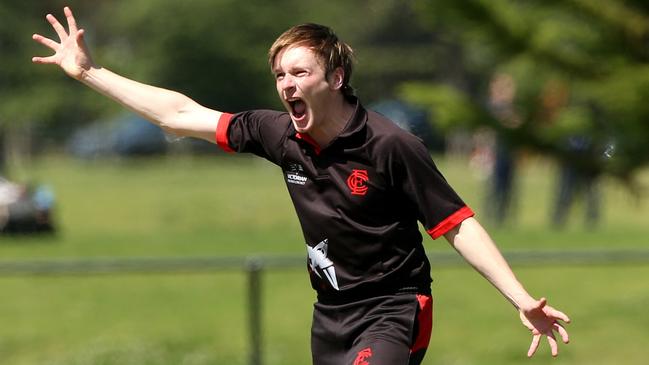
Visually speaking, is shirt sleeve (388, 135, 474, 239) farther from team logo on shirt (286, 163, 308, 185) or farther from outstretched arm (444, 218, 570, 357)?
team logo on shirt (286, 163, 308, 185)

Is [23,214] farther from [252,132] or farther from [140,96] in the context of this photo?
[252,132]

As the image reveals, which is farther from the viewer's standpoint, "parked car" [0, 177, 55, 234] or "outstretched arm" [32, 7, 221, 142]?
"parked car" [0, 177, 55, 234]

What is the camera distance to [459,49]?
165ft

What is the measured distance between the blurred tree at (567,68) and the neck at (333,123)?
4300mm

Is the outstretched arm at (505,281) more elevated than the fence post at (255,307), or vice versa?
the outstretched arm at (505,281)

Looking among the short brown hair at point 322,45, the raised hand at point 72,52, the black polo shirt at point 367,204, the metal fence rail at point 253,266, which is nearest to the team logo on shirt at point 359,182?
the black polo shirt at point 367,204

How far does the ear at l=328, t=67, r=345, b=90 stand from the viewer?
5.00 meters

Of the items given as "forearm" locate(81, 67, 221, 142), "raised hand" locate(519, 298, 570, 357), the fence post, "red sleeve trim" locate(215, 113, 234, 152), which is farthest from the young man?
the fence post

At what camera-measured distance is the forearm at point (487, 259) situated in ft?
15.8

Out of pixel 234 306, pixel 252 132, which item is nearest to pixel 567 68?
pixel 234 306

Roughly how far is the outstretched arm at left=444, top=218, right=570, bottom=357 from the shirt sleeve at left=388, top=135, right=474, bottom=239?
6 centimetres

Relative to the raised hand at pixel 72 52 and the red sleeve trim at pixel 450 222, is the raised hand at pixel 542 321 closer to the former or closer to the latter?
the red sleeve trim at pixel 450 222

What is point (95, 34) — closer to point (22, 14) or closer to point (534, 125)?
point (22, 14)

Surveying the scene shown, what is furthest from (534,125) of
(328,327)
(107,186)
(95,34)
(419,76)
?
(95,34)
